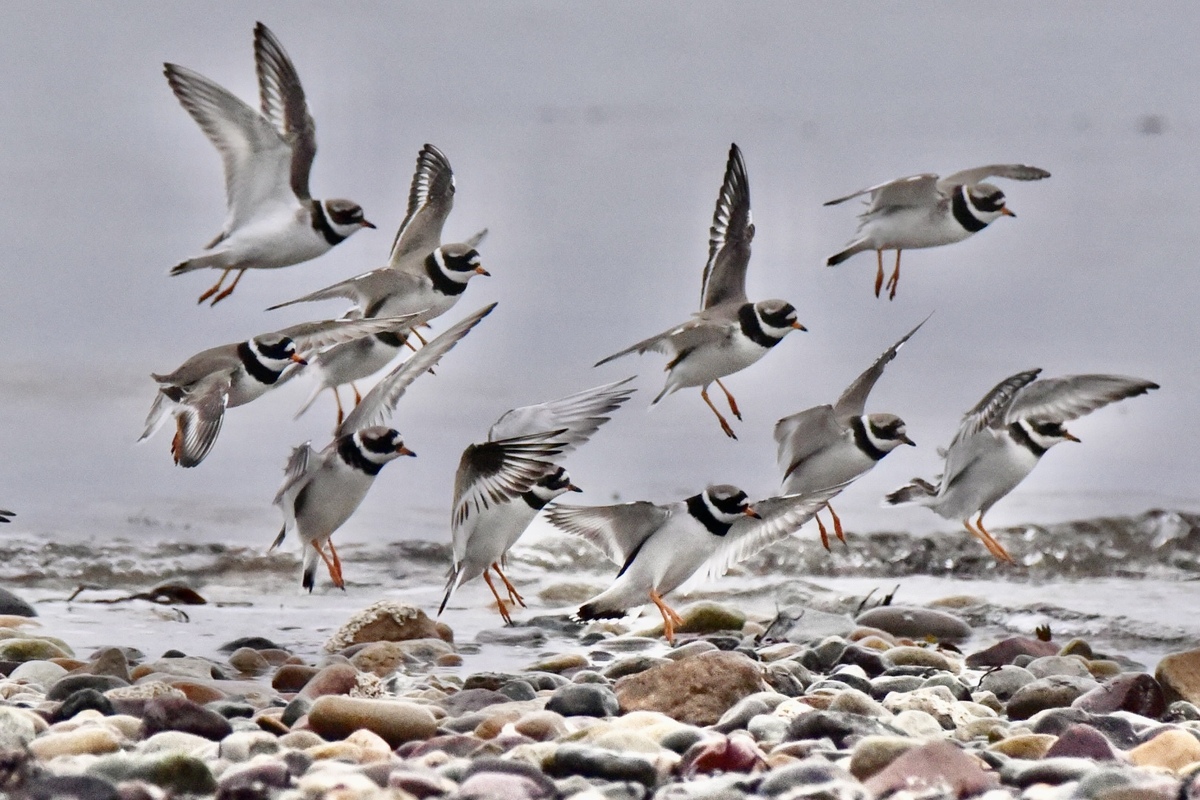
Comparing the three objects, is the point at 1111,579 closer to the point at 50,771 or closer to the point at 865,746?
the point at 865,746

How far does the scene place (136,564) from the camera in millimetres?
8875

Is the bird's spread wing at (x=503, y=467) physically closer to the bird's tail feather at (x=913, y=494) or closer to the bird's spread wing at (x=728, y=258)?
the bird's spread wing at (x=728, y=258)

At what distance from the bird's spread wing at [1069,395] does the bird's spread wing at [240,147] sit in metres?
3.71

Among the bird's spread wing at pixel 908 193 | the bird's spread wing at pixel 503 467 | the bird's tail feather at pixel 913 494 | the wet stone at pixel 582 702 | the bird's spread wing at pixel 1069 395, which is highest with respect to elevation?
the bird's spread wing at pixel 908 193

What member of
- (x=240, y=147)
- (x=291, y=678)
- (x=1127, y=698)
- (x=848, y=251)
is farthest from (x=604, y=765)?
(x=240, y=147)

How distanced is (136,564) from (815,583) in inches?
155

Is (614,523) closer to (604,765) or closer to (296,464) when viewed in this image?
(296,464)

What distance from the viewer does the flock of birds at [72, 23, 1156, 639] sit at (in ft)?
20.6

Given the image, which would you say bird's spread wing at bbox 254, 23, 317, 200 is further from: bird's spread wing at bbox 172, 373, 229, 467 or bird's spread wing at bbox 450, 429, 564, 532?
bird's spread wing at bbox 450, 429, 564, 532

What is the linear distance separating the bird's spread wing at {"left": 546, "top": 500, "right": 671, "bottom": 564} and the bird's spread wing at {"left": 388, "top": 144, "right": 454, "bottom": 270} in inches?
85.7

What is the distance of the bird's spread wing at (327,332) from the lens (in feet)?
20.4

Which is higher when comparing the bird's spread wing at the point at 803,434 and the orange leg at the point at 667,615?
the bird's spread wing at the point at 803,434

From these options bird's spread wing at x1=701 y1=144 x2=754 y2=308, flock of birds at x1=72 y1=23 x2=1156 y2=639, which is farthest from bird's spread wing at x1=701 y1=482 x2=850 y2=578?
bird's spread wing at x1=701 y1=144 x2=754 y2=308

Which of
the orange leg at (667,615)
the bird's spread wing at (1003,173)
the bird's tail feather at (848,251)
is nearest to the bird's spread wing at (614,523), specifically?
the orange leg at (667,615)
